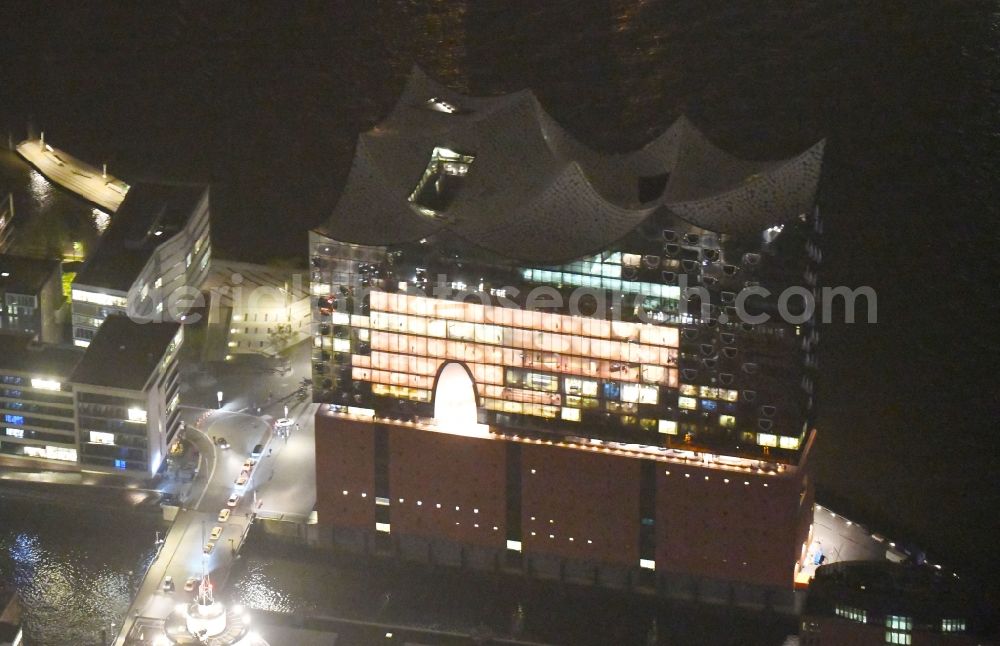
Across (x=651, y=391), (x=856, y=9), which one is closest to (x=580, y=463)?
(x=651, y=391)

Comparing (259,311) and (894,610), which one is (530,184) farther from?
(259,311)

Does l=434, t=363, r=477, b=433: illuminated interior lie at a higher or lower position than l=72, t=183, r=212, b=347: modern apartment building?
lower

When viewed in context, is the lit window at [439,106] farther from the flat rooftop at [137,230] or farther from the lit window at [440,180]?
the flat rooftop at [137,230]

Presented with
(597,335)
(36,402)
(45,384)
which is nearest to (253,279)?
(45,384)

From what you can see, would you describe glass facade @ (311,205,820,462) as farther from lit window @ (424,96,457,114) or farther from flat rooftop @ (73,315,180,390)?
lit window @ (424,96,457,114)

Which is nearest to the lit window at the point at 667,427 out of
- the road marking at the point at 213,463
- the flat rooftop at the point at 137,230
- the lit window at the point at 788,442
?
the lit window at the point at 788,442

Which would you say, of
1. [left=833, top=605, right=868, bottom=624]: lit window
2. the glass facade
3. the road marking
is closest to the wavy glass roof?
the glass facade
